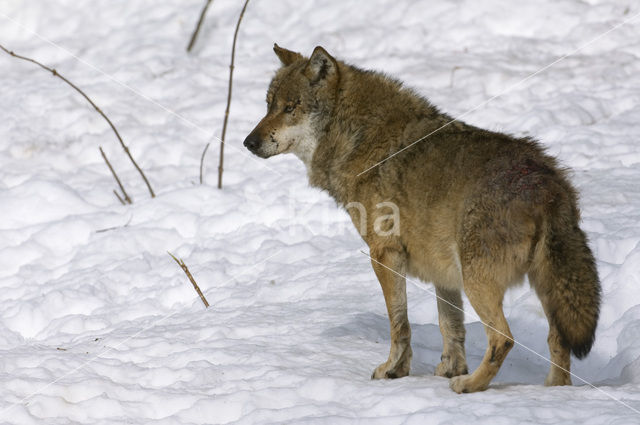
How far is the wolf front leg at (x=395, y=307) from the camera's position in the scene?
4.68 meters

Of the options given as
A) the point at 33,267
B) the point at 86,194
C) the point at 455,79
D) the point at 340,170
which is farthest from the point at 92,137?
the point at 340,170

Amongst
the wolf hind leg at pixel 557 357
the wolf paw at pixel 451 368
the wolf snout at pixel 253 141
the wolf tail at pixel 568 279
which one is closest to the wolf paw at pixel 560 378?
the wolf hind leg at pixel 557 357

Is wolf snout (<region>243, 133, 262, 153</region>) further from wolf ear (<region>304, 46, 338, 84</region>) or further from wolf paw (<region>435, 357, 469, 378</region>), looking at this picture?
wolf paw (<region>435, 357, 469, 378</region>)

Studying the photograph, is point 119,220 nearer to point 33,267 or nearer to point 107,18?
point 33,267

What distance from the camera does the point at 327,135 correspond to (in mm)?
5254

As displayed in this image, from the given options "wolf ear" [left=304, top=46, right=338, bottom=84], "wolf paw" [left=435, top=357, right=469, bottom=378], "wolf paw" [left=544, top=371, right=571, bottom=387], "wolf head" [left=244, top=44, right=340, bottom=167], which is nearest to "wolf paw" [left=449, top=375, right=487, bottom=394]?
"wolf paw" [left=544, top=371, right=571, bottom=387]

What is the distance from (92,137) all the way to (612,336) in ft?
23.0

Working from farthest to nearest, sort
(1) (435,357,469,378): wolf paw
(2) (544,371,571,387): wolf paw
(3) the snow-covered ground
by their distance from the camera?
(1) (435,357,469,378): wolf paw, (3) the snow-covered ground, (2) (544,371,571,387): wolf paw

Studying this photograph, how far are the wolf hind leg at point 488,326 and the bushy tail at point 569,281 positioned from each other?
0.26 meters

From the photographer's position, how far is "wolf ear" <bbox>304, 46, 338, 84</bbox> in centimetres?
519

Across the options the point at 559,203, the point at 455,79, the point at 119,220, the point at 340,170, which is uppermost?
the point at 455,79

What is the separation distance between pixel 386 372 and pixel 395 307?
411 mm

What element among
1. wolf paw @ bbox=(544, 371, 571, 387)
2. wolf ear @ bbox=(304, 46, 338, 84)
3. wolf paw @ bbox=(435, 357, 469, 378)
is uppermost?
wolf ear @ bbox=(304, 46, 338, 84)

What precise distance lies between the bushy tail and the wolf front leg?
94 centimetres
